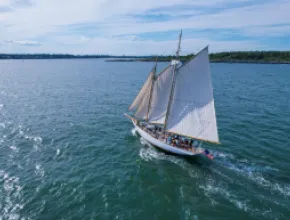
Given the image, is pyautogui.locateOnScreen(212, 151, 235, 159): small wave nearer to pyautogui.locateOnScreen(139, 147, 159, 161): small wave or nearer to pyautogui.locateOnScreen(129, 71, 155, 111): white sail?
pyautogui.locateOnScreen(139, 147, 159, 161): small wave

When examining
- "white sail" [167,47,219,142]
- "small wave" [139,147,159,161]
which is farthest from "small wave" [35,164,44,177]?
"white sail" [167,47,219,142]

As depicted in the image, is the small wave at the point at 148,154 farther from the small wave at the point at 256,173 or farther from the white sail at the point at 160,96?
the small wave at the point at 256,173

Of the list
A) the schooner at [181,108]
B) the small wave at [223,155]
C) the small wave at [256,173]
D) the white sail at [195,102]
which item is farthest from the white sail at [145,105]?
the small wave at [256,173]

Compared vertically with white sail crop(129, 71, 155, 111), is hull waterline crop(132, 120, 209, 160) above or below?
below

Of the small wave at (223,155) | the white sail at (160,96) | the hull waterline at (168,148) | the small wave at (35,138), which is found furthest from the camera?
the small wave at (35,138)

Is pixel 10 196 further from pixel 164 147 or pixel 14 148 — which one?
pixel 164 147

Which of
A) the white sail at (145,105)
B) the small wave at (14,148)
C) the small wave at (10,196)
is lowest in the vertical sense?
the small wave at (10,196)

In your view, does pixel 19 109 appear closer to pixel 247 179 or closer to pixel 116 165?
pixel 116 165

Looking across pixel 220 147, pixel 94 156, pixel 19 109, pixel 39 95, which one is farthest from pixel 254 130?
pixel 39 95
